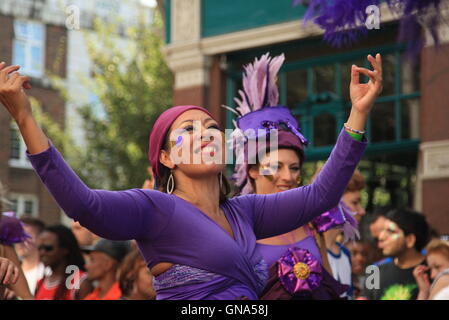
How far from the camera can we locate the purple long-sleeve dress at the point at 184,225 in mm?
2670

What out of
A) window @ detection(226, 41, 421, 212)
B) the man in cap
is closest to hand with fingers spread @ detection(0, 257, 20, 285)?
the man in cap

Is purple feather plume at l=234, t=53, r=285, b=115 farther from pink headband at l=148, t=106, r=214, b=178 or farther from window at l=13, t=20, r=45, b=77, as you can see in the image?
window at l=13, t=20, r=45, b=77

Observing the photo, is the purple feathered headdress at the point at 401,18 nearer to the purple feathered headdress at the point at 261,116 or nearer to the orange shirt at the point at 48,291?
the purple feathered headdress at the point at 261,116

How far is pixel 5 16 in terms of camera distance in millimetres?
24734

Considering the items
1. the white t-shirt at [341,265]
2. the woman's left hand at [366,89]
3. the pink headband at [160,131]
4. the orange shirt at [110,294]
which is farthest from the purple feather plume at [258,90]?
the orange shirt at [110,294]

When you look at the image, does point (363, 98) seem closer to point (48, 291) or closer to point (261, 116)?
point (261, 116)

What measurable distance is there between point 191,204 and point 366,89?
2.45 feet

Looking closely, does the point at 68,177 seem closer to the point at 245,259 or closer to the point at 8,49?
the point at 245,259

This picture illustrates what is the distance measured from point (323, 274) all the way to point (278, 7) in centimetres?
914

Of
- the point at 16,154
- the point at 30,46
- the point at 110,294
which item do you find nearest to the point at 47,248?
the point at 110,294

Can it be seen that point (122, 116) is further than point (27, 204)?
No

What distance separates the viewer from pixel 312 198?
10.6 ft

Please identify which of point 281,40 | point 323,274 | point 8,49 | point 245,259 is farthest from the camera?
point 8,49
